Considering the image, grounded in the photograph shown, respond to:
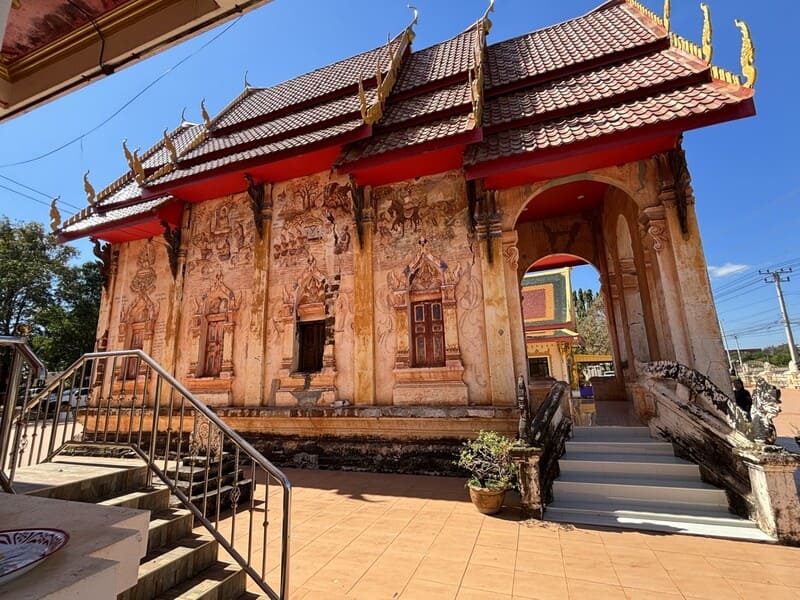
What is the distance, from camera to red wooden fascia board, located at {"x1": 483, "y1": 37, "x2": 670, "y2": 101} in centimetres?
727

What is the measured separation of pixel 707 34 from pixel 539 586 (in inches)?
308

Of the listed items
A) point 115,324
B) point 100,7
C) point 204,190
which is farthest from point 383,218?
point 115,324

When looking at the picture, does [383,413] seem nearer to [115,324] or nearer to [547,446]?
[547,446]

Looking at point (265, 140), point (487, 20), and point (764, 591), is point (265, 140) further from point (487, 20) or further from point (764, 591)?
point (764, 591)

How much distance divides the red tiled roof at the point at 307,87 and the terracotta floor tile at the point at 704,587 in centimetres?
1062

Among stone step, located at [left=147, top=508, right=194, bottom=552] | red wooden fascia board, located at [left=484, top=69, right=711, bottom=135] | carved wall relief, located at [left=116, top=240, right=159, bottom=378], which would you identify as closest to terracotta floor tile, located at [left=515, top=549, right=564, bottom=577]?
stone step, located at [left=147, top=508, right=194, bottom=552]

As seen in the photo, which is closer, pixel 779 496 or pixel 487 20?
pixel 779 496

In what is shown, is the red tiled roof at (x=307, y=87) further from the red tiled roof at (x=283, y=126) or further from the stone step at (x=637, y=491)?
the stone step at (x=637, y=491)

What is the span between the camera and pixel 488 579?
10.3 ft

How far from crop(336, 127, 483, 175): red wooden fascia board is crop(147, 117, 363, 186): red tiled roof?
2.57ft

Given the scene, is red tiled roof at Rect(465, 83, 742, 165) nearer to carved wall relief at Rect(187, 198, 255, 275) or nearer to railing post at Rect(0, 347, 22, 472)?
carved wall relief at Rect(187, 198, 255, 275)

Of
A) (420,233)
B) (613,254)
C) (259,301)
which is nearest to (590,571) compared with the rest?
(420,233)

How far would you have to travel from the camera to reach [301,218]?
8203 mm

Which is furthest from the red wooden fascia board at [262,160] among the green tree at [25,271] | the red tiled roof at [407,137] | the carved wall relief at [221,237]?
the green tree at [25,271]
